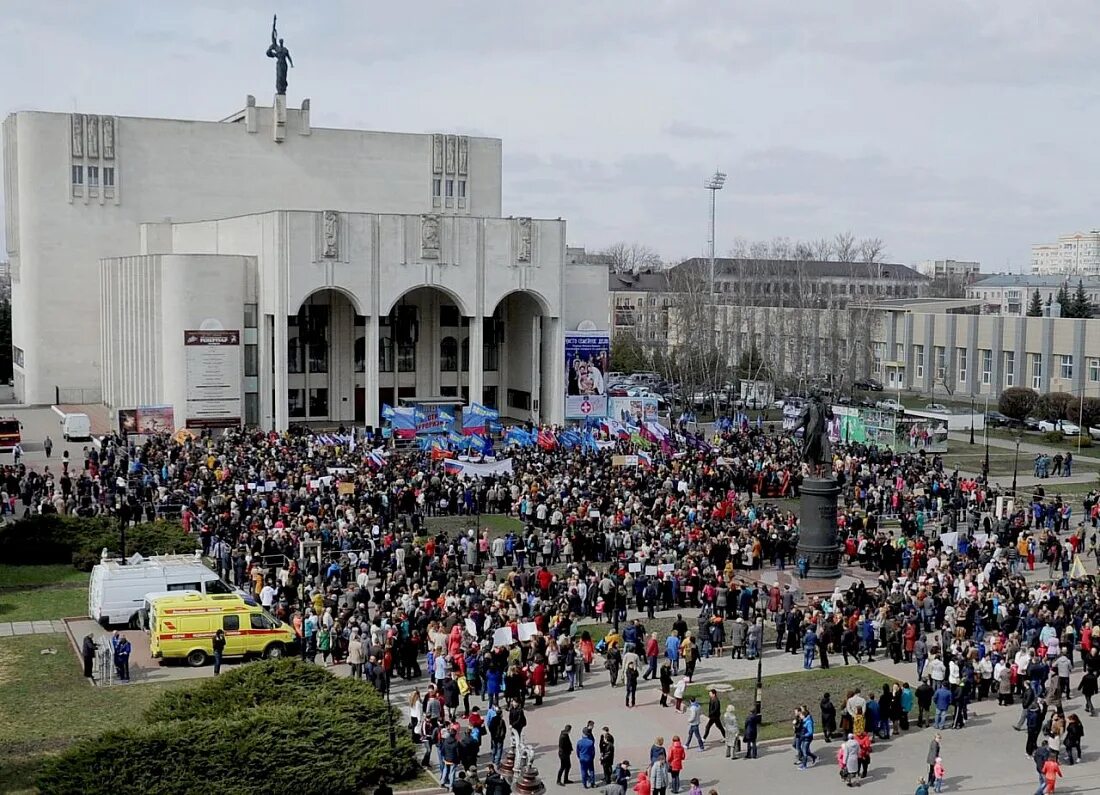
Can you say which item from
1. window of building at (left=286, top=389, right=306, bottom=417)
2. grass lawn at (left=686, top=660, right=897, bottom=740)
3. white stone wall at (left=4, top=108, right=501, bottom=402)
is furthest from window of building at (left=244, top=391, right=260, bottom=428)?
grass lawn at (left=686, top=660, right=897, bottom=740)

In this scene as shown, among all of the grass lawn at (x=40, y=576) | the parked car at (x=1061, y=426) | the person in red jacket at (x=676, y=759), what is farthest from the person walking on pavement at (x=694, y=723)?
the parked car at (x=1061, y=426)

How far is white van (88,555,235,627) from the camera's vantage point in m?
29.8

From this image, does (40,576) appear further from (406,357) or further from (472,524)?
(406,357)

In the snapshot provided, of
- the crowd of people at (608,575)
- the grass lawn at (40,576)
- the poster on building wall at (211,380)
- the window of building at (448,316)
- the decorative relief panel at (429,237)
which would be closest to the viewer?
the crowd of people at (608,575)

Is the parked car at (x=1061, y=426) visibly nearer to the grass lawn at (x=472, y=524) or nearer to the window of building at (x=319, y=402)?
the window of building at (x=319, y=402)

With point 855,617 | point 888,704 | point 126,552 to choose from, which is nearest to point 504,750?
point 888,704

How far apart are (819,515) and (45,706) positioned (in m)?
20.0

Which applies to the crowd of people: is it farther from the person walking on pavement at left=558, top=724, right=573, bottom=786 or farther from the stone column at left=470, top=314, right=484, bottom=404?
the stone column at left=470, top=314, right=484, bottom=404

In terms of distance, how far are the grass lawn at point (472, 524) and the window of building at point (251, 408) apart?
84.9ft

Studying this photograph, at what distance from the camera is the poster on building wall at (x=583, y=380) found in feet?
228

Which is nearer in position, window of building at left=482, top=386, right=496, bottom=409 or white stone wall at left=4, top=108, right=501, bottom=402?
window of building at left=482, top=386, right=496, bottom=409

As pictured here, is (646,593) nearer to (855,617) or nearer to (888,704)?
(855,617)

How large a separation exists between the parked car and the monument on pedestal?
4212 cm

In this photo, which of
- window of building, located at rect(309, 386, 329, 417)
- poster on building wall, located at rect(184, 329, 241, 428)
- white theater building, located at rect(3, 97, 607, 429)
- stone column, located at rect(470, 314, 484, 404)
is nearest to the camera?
poster on building wall, located at rect(184, 329, 241, 428)
